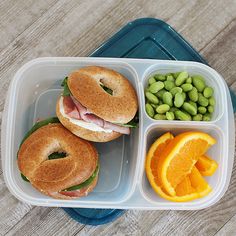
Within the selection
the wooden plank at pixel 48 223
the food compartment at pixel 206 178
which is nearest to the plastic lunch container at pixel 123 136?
the food compartment at pixel 206 178

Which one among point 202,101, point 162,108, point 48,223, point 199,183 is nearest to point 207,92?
point 202,101

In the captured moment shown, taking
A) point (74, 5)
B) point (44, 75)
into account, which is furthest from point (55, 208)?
point (74, 5)

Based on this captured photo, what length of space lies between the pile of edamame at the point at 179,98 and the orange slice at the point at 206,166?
0.11 m

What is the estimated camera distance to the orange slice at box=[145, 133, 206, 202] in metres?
1.17

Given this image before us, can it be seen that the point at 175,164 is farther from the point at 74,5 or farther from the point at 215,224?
the point at 74,5

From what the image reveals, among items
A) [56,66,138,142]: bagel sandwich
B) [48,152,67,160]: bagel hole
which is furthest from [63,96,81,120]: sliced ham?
[48,152,67,160]: bagel hole

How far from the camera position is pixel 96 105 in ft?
3.76

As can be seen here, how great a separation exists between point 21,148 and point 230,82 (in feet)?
2.01

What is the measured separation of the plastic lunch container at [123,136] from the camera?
1203 mm

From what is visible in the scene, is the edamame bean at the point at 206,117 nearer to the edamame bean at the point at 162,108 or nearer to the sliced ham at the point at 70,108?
the edamame bean at the point at 162,108

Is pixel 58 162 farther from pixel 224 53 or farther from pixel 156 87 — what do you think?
pixel 224 53

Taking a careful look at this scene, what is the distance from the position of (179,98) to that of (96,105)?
0.21 meters

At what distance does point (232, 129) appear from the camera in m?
1.25

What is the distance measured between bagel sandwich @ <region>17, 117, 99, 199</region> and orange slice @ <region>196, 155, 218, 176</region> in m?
0.27
